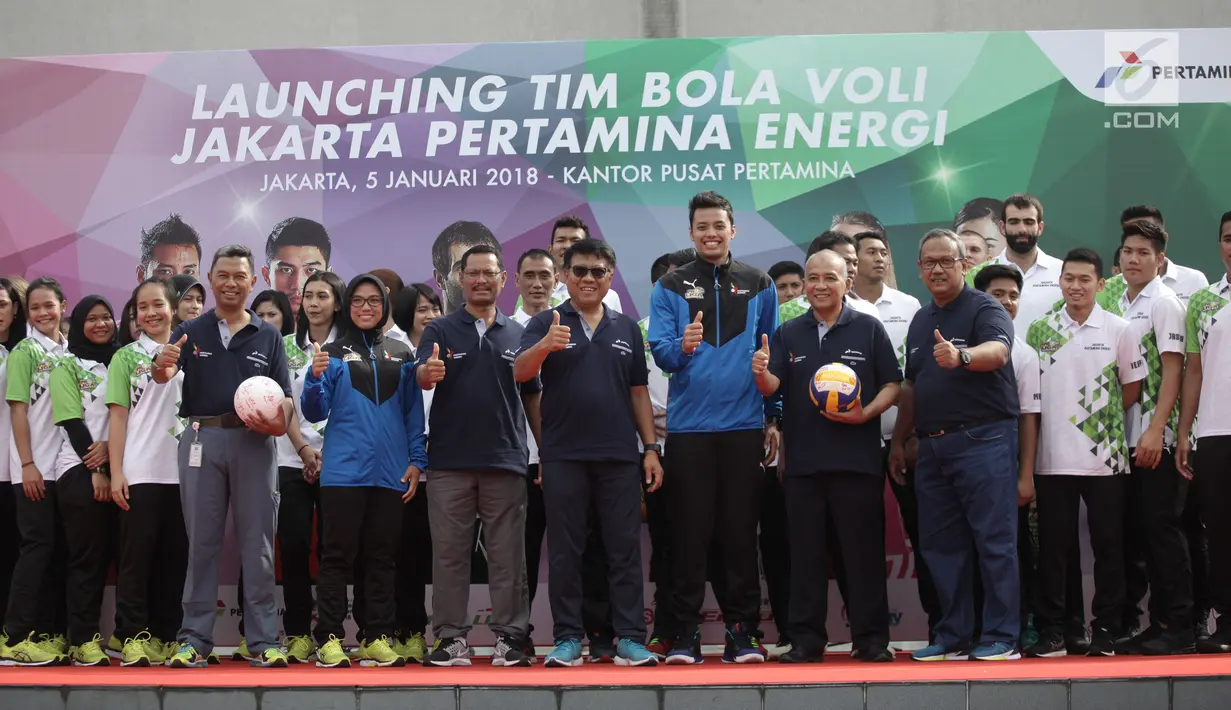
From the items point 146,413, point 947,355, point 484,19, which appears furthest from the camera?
point 484,19

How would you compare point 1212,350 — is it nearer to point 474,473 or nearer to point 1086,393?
point 1086,393

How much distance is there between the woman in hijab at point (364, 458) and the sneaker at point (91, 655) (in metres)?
1.17

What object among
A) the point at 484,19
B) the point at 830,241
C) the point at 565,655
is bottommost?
the point at 565,655

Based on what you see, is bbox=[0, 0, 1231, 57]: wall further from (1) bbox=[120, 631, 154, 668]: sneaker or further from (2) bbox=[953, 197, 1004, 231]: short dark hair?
(1) bbox=[120, 631, 154, 668]: sneaker

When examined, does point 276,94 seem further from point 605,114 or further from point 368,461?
point 368,461

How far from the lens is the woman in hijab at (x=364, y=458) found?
18.4 ft

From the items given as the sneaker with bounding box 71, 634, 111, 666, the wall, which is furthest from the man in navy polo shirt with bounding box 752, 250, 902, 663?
the wall

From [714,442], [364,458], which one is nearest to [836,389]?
[714,442]

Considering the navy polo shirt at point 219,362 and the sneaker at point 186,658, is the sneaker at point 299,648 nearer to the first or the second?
the sneaker at point 186,658

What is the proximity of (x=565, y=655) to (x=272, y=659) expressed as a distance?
4.51 feet

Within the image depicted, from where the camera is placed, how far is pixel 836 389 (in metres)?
5.25

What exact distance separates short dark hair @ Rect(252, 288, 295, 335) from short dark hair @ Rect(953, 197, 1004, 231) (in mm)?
3875

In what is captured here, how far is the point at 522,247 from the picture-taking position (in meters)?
7.09

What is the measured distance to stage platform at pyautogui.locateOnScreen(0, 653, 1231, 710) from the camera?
446 centimetres
